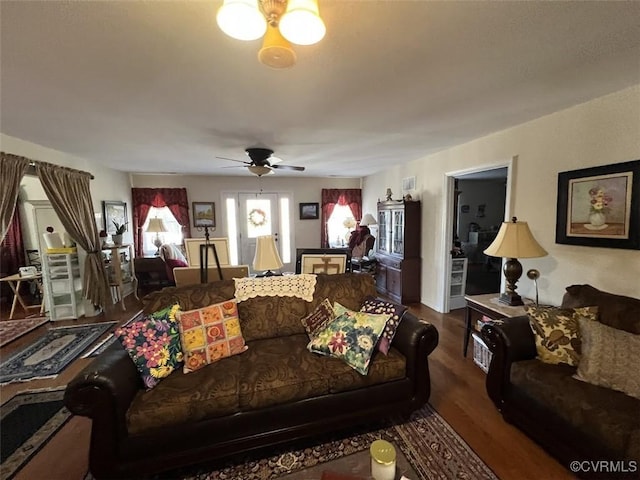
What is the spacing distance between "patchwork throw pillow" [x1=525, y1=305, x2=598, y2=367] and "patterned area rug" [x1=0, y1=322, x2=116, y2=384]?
159 inches

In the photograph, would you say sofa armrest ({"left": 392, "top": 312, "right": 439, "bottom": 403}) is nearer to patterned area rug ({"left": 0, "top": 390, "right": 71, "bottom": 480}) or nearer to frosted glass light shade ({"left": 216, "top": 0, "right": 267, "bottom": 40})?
frosted glass light shade ({"left": 216, "top": 0, "right": 267, "bottom": 40})

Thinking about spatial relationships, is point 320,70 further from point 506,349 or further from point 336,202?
point 336,202

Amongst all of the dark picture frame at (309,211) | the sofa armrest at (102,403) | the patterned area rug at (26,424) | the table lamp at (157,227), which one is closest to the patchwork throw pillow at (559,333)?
the sofa armrest at (102,403)

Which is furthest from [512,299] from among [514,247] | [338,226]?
[338,226]

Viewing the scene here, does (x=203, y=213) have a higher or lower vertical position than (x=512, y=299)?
higher

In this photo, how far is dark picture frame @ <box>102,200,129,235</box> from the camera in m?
4.58

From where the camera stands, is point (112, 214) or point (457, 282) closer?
point (457, 282)

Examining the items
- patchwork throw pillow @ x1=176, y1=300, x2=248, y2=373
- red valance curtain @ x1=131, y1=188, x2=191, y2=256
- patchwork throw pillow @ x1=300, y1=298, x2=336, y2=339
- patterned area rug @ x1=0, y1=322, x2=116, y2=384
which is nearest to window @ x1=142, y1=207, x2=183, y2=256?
red valance curtain @ x1=131, y1=188, x2=191, y2=256

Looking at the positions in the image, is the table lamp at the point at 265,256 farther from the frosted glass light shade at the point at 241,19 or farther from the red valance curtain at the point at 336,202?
the red valance curtain at the point at 336,202

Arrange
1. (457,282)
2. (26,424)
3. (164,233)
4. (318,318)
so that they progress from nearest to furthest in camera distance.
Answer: (26,424) → (318,318) → (457,282) → (164,233)

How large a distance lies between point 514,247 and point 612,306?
69cm

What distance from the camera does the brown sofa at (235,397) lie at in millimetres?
1408

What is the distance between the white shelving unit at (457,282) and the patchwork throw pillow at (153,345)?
3.58 m

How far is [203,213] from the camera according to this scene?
19.5ft
